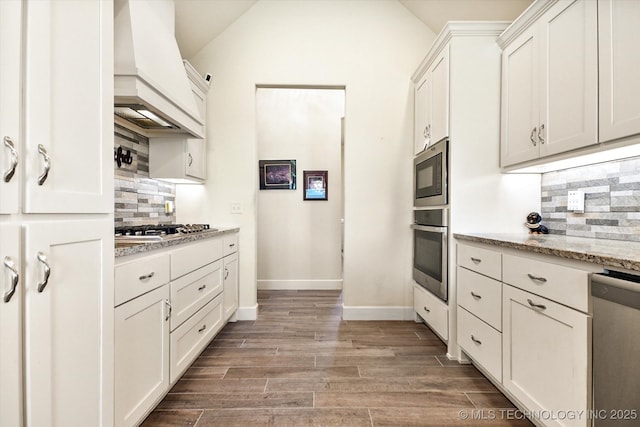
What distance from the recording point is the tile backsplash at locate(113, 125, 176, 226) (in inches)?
82.6

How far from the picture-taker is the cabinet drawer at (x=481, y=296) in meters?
1.64

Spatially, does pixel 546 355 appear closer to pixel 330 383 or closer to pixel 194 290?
pixel 330 383

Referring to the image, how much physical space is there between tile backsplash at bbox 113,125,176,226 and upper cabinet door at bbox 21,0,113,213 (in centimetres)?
122

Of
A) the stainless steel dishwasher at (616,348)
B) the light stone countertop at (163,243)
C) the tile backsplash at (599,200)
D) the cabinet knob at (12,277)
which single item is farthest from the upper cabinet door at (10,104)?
the tile backsplash at (599,200)

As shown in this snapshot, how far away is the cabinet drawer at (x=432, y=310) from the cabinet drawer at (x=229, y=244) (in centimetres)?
171

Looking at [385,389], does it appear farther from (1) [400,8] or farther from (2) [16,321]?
(1) [400,8]

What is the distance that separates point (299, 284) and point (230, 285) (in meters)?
1.61

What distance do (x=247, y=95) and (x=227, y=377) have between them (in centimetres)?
239

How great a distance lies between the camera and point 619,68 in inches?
51.4

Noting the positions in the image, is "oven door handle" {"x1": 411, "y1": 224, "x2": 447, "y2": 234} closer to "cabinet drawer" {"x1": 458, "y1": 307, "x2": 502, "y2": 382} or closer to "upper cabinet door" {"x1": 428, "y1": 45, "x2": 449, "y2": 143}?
"cabinet drawer" {"x1": 458, "y1": 307, "x2": 502, "y2": 382}

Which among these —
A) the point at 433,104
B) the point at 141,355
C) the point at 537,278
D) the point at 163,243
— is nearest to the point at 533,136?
the point at 433,104

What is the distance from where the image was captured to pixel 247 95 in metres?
2.93

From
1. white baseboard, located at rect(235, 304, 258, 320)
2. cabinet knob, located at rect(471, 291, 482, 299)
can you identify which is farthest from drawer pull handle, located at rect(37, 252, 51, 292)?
white baseboard, located at rect(235, 304, 258, 320)

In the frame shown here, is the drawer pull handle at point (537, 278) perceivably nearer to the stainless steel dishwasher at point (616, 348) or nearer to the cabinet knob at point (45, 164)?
the stainless steel dishwasher at point (616, 348)
